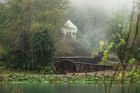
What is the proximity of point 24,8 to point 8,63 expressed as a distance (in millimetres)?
5819

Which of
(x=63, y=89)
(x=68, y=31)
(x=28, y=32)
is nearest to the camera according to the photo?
(x=63, y=89)

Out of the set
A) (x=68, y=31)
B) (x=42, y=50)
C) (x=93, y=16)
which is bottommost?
(x=42, y=50)

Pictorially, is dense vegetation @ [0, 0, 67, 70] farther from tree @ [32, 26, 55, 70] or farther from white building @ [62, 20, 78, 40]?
white building @ [62, 20, 78, 40]

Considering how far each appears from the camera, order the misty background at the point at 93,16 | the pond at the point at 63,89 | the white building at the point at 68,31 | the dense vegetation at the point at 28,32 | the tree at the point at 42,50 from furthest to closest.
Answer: the misty background at the point at 93,16 → the white building at the point at 68,31 → the dense vegetation at the point at 28,32 → the tree at the point at 42,50 → the pond at the point at 63,89

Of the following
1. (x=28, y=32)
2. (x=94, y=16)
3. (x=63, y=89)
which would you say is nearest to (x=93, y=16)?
(x=94, y=16)

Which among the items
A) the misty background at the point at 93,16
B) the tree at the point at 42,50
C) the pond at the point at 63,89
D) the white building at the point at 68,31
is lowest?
the pond at the point at 63,89

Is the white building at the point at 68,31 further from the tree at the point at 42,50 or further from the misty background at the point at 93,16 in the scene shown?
the tree at the point at 42,50

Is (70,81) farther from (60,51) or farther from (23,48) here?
(60,51)

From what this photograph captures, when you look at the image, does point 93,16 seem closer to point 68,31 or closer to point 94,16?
point 94,16

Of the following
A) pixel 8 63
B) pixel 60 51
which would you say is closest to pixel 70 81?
pixel 8 63

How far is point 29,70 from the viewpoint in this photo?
91.4 ft

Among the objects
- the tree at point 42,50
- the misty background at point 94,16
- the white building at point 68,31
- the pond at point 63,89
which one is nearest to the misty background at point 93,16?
the misty background at point 94,16

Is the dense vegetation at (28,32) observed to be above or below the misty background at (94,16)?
below

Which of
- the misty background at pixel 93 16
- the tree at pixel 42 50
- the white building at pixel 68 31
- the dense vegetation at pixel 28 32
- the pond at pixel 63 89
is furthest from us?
the misty background at pixel 93 16
